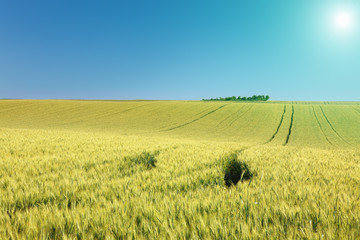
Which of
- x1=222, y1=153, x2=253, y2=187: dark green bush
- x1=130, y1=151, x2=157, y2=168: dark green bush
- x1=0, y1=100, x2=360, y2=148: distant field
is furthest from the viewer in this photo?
x1=0, y1=100, x2=360, y2=148: distant field

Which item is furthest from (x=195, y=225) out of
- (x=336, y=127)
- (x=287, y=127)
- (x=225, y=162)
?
(x=336, y=127)

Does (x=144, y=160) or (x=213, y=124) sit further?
(x=213, y=124)

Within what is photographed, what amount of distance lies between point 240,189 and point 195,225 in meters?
1.44

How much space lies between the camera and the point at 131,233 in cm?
153

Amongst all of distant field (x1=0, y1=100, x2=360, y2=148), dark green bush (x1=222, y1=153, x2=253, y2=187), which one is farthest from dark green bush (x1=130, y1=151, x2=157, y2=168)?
distant field (x1=0, y1=100, x2=360, y2=148)

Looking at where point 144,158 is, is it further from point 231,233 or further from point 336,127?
point 336,127

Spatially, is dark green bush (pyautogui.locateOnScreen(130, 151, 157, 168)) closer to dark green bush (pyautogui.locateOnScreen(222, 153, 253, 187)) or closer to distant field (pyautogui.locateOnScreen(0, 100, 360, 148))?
dark green bush (pyautogui.locateOnScreen(222, 153, 253, 187))

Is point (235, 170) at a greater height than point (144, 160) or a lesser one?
lesser

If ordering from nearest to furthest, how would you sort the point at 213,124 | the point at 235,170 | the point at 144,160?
the point at 235,170 → the point at 144,160 → the point at 213,124

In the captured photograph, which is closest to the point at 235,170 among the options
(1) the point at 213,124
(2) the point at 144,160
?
(2) the point at 144,160

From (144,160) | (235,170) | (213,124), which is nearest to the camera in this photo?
(235,170)

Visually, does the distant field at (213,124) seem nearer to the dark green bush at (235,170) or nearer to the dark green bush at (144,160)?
the dark green bush at (235,170)

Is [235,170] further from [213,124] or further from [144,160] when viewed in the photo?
[213,124]

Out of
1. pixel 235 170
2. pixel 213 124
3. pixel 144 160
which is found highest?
pixel 144 160
